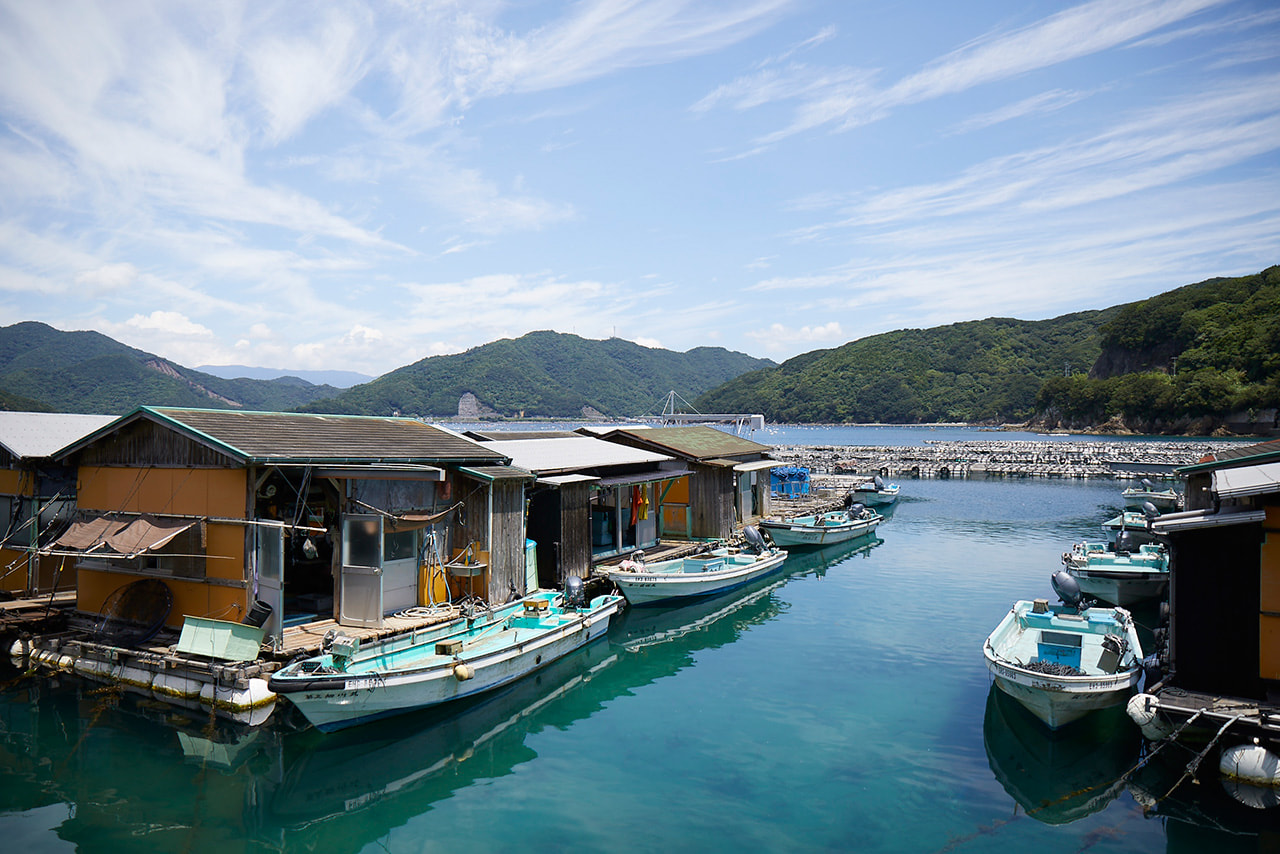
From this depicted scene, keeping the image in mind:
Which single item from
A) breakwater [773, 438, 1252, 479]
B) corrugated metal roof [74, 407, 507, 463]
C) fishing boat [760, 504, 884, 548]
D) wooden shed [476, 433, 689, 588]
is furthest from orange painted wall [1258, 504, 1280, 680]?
breakwater [773, 438, 1252, 479]

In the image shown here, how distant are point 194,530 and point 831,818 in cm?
1284

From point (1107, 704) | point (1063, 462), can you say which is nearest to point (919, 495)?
point (1063, 462)

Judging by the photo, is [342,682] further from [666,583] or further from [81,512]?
[666,583]

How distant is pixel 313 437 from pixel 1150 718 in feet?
53.5

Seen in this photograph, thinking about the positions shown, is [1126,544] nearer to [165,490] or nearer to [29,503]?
[165,490]

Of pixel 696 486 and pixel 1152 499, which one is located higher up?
pixel 696 486

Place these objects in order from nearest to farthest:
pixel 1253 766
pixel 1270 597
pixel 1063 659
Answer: pixel 1253 766, pixel 1270 597, pixel 1063 659

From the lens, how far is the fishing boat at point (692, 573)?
21516 mm

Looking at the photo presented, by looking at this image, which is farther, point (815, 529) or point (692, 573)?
point (815, 529)

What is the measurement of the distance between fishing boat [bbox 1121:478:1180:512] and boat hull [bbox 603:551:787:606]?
75.9 feet

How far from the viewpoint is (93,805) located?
10.5 meters

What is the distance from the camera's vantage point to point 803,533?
32.0 metres

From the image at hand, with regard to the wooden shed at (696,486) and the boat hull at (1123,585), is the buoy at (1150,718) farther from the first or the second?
the wooden shed at (696,486)

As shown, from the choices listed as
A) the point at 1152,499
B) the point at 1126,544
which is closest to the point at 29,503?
the point at 1126,544
